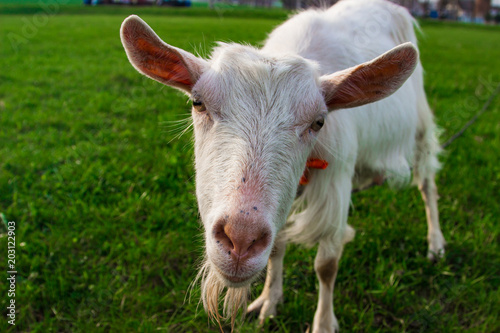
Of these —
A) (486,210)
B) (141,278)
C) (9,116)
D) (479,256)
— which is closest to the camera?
(141,278)

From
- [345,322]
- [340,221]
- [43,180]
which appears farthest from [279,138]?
[43,180]

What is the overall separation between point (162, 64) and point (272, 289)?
179 cm

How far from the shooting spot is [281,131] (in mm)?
1652

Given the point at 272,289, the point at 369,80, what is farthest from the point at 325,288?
the point at 369,80

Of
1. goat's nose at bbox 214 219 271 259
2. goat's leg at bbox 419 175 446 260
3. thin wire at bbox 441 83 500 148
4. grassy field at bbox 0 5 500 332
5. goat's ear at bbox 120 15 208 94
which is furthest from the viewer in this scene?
thin wire at bbox 441 83 500 148

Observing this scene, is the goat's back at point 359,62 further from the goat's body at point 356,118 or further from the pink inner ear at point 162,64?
the pink inner ear at point 162,64

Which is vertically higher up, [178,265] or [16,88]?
[16,88]

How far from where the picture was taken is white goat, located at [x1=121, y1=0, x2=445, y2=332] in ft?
4.76

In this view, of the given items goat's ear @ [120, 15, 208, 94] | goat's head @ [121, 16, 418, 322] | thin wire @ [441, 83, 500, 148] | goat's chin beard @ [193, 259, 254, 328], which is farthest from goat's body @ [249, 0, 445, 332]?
thin wire @ [441, 83, 500, 148]

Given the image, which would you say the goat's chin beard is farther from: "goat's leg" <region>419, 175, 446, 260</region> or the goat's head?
"goat's leg" <region>419, 175, 446, 260</region>

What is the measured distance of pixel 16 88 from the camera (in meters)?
6.59

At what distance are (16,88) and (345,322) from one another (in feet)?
21.5

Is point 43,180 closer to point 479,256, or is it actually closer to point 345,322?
point 345,322

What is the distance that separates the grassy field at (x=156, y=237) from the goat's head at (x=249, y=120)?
2.08 ft
